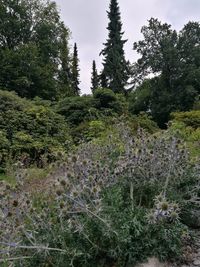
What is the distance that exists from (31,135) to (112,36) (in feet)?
68.8

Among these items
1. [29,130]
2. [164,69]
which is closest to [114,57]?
[164,69]

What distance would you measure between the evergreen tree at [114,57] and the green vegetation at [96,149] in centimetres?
8

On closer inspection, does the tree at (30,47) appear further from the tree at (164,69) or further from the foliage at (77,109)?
the foliage at (77,109)

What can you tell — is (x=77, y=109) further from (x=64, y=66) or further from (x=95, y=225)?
(x=64, y=66)

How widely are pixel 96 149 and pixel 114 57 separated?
2465 centimetres

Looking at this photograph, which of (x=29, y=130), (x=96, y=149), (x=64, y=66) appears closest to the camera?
(x=96, y=149)

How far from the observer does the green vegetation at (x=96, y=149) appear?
2.68m

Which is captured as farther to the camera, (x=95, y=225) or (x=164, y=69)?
(x=164, y=69)

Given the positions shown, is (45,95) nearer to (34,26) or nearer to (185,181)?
(34,26)

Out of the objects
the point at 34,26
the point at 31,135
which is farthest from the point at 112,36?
the point at 31,135

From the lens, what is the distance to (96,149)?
4.45 metres

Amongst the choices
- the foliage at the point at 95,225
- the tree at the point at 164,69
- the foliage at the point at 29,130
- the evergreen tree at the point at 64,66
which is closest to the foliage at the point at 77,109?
the foliage at the point at 29,130

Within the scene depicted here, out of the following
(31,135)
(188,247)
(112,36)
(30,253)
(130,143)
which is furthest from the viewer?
(112,36)

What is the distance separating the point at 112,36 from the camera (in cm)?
3047
